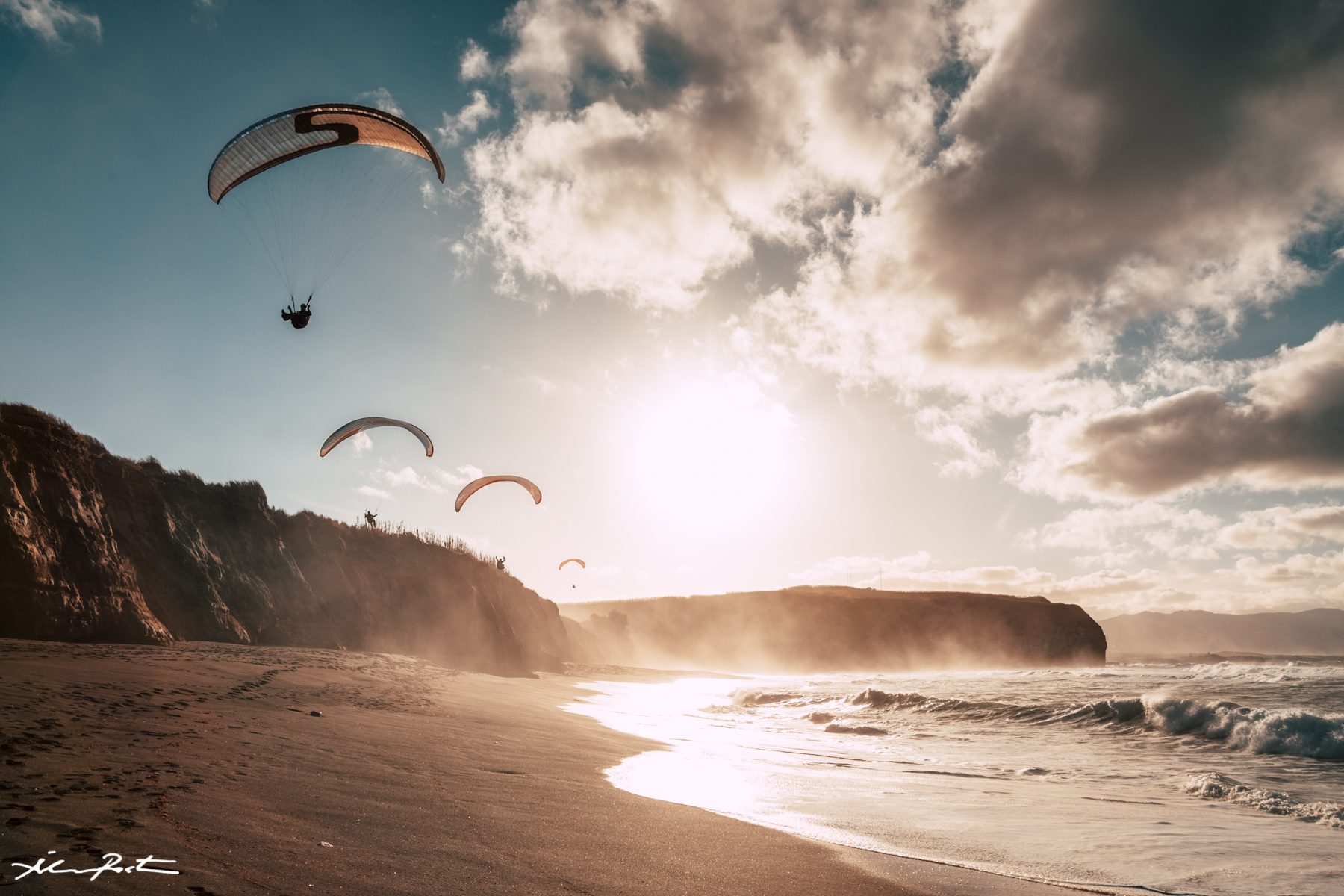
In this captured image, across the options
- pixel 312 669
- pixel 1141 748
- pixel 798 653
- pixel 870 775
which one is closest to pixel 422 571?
pixel 312 669

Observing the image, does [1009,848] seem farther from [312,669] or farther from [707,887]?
[312,669]

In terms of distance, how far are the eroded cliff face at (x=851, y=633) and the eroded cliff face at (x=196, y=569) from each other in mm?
42677

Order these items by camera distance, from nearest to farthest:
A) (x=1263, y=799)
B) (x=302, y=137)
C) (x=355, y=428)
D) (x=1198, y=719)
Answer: (x=1263, y=799) → (x=1198, y=719) → (x=302, y=137) → (x=355, y=428)

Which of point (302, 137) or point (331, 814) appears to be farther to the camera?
point (302, 137)

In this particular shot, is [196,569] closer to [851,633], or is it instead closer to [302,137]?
[302,137]

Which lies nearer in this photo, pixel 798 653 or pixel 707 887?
pixel 707 887

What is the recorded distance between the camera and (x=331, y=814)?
3.72 m

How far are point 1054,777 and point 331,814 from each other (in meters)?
8.89

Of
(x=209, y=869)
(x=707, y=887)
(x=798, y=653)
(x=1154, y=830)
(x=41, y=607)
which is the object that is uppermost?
(x=41, y=607)

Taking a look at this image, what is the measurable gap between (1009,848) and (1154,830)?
203 cm

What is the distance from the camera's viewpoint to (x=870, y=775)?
7.76m

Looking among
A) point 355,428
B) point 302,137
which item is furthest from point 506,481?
point 302,137
